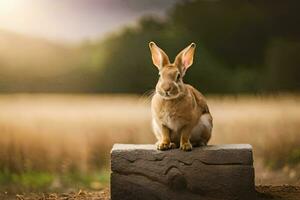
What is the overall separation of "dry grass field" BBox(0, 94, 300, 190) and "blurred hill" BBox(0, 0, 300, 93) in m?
0.11

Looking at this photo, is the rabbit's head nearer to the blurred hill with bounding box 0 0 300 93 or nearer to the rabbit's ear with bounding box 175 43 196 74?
the rabbit's ear with bounding box 175 43 196 74

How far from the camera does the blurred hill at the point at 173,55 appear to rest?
18.1 ft

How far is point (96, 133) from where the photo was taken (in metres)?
5.58

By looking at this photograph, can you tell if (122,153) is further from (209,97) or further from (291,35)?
(291,35)

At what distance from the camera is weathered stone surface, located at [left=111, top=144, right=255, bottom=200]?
4.41m

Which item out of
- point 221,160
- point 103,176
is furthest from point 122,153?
point 103,176

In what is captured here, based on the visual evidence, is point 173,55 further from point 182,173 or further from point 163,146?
point 182,173

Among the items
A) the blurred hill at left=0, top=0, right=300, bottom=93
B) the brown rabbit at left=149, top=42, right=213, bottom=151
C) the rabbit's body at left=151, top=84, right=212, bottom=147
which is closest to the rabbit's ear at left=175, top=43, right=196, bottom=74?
the brown rabbit at left=149, top=42, right=213, bottom=151

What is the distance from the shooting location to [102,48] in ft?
18.1

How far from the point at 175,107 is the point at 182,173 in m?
0.44

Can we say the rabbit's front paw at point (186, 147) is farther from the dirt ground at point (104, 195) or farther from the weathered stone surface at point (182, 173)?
the dirt ground at point (104, 195)

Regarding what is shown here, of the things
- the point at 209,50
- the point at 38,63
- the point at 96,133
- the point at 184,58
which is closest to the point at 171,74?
the point at 184,58

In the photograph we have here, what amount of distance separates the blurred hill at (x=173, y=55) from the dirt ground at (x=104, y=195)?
865 mm

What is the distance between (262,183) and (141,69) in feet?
4.49
